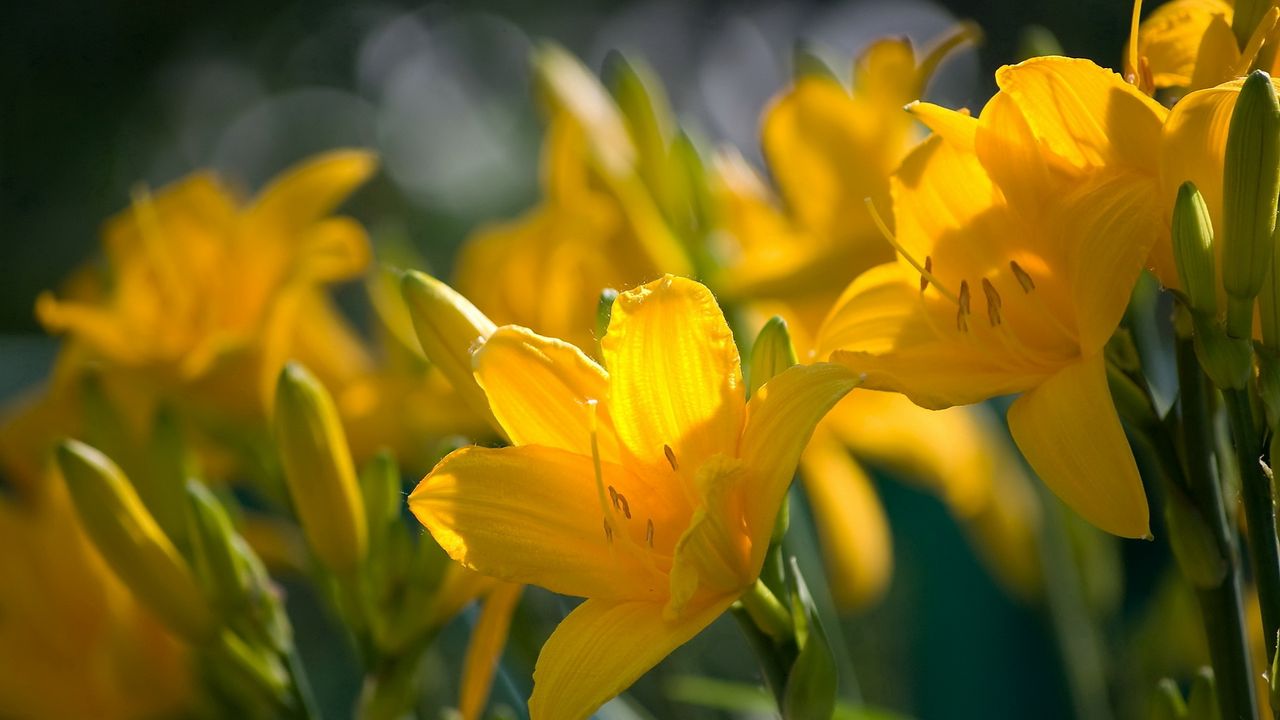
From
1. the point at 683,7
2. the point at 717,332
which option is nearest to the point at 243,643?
the point at 717,332

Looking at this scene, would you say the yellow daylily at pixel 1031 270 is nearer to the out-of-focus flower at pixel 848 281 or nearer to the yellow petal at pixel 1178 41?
the yellow petal at pixel 1178 41

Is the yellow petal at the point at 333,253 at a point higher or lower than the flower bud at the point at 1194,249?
higher

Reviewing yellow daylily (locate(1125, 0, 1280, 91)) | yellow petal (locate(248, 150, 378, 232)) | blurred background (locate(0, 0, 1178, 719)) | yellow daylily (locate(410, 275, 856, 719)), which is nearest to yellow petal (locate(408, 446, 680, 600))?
yellow daylily (locate(410, 275, 856, 719))

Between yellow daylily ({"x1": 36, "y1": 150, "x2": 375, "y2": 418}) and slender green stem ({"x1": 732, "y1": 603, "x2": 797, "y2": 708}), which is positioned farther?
yellow daylily ({"x1": 36, "y1": 150, "x2": 375, "y2": 418})

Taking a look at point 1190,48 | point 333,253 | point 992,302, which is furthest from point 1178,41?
point 333,253

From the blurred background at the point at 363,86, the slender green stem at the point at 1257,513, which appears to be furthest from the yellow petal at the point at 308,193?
the blurred background at the point at 363,86

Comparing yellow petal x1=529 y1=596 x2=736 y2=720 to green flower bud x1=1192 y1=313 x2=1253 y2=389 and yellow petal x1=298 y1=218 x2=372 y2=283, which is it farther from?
yellow petal x1=298 y1=218 x2=372 y2=283
